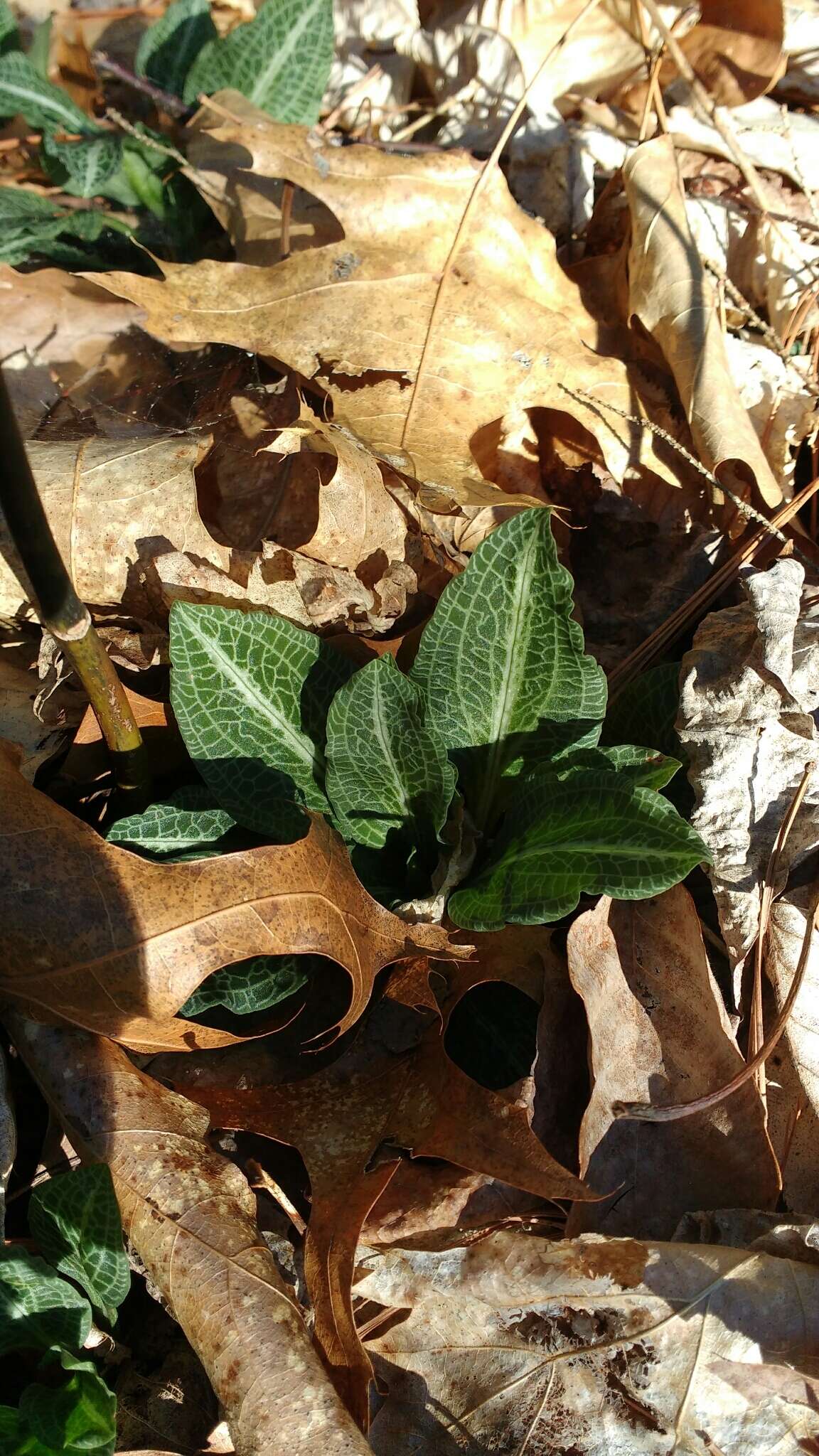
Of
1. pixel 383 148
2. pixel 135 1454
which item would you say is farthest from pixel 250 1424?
pixel 383 148

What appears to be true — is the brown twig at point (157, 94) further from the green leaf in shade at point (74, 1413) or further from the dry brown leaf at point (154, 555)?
the green leaf in shade at point (74, 1413)

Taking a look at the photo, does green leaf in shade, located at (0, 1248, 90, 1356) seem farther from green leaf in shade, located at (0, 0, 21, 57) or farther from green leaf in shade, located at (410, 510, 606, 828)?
green leaf in shade, located at (0, 0, 21, 57)

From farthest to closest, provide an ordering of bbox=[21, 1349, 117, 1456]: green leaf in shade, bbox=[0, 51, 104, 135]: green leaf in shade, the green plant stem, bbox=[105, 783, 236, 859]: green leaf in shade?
bbox=[0, 51, 104, 135]: green leaf in shade, bbox=[105, 783, 236, 859]: green leaf in shade, bbox=[21, 1349, 117, 1456]: green leaf in shade, the green plant stem

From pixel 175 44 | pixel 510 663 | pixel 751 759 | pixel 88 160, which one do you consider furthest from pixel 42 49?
pixel 751 759

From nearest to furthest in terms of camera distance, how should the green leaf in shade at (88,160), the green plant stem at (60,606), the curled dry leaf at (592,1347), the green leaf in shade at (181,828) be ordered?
the green plant stem at (60,606)
the curled dry leaf at (592,1347)
the green leaf in shade at (181,828)
the green leaf in shade at (88,160)

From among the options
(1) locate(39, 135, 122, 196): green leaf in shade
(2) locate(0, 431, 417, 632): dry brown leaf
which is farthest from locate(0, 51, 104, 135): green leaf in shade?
(2) locate(0, 431, 417, 632): dry brown leaf

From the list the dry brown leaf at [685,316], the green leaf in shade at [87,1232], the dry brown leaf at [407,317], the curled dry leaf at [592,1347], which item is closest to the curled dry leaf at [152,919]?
the green leaf in shade at [87,1232]
